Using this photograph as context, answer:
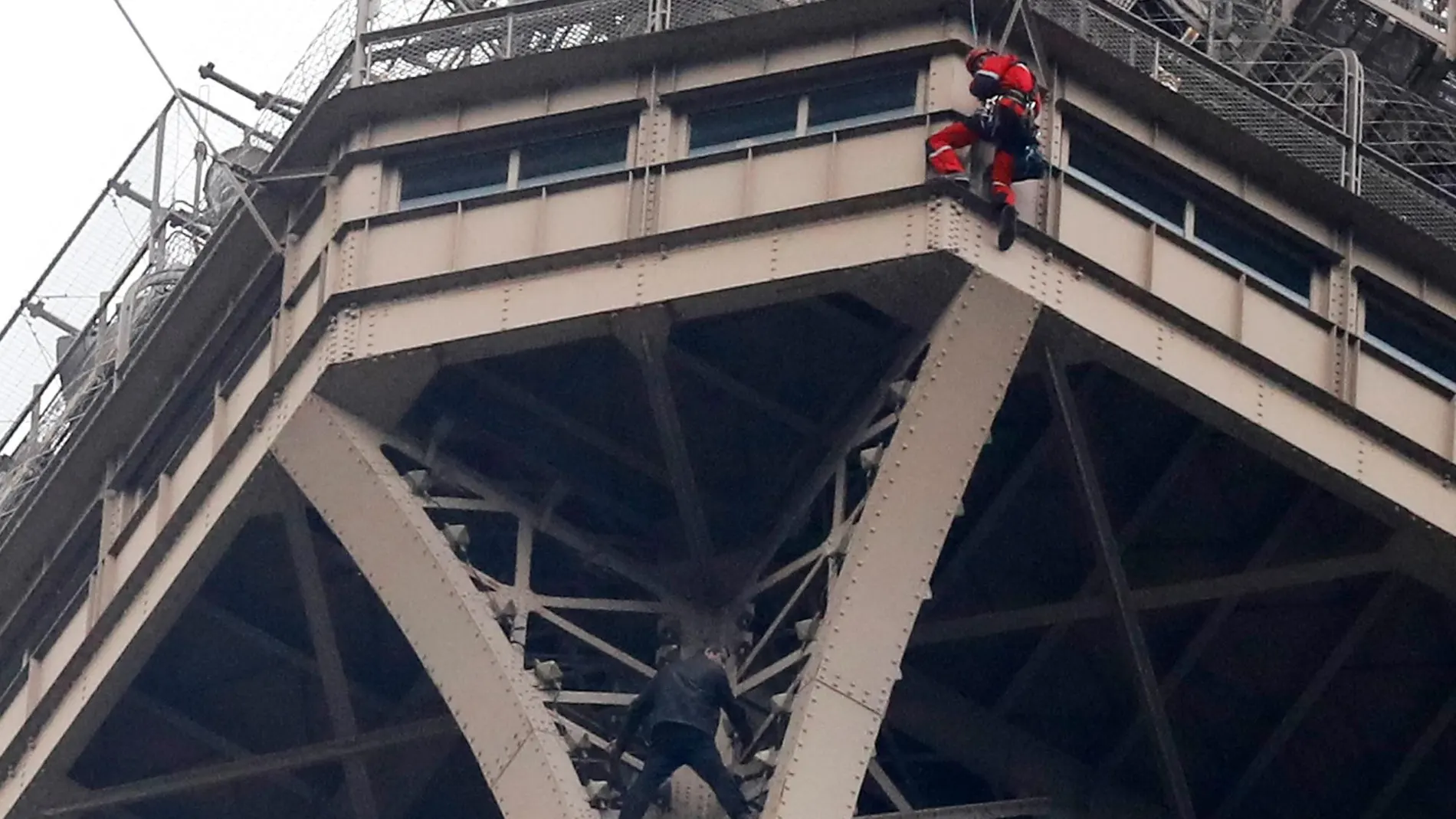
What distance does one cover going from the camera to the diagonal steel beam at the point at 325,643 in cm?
3738

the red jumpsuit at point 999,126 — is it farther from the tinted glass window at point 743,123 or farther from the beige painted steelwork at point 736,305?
the tinted glass window at point 743,123

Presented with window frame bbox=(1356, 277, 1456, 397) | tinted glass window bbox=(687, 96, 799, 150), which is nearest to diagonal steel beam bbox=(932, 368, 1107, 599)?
window frame bbox=(1356, 277, 1456, 397)

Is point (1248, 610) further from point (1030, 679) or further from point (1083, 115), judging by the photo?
point (1083, 115)

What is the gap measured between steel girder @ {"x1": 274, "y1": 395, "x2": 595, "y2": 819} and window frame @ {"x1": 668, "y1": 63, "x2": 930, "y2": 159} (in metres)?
4.10

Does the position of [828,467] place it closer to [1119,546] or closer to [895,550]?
[895,550]

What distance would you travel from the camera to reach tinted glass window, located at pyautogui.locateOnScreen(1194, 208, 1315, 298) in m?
37.1

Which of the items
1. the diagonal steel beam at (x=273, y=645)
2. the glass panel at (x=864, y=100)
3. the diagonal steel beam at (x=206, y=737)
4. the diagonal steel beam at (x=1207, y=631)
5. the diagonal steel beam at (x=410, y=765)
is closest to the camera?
the glass panel at (x=864, y=100)

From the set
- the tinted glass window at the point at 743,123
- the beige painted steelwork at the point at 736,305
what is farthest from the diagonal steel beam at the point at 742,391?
the tinted glass window at the point at 743,123

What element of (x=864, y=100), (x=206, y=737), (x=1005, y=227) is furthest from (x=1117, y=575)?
(x=206, y=737)

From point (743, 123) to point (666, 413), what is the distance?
9.42 ft

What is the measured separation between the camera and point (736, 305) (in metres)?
35.0

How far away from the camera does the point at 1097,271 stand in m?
35.4

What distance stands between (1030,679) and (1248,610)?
7.75ft

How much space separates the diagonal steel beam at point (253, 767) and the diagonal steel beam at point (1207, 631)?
22.6 ft
